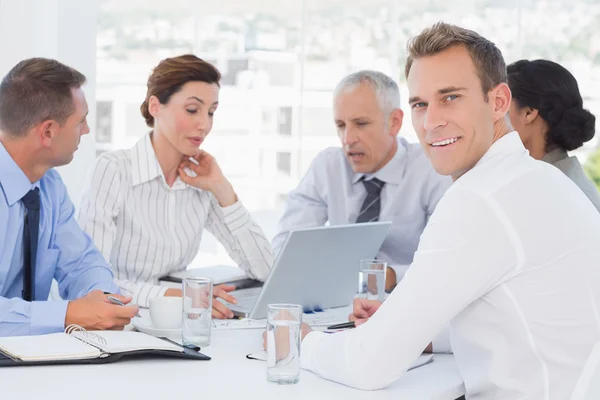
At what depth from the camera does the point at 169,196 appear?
289 centimetres

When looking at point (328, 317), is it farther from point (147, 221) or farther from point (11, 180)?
point (11, 180)

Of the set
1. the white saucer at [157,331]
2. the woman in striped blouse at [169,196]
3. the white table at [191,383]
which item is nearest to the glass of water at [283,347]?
the white table at [191,383]

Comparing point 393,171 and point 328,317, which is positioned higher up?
point 393,171

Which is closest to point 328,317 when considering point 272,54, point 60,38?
point 60,38

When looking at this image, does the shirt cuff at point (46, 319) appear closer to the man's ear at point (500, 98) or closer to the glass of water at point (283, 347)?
the glass of water at point (283, 347)

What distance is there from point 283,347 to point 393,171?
5.49ft

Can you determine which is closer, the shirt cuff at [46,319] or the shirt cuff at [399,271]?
the shirt cuff at [46,319]

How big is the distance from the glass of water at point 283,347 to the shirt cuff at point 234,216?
1.31 m

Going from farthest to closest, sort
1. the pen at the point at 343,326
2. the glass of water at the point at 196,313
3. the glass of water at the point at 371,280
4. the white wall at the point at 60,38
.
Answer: the white wall at the point at 60,38 → the glass of water at the point at 371,280 → the pen at the point at 343,326 → the glass of water at the point at 196,313

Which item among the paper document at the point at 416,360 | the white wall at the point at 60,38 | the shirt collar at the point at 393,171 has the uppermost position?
the white wall at the point at 60,38

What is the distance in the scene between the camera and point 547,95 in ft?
9.25

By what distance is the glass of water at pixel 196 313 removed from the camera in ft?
6.34

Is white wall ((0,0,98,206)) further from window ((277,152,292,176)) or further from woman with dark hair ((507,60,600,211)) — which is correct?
woman with dark hair ((507,60,600,211))

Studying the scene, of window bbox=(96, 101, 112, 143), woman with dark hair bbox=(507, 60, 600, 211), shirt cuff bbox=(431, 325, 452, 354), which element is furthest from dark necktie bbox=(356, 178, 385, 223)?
window bbox=(96, 101, 112, 143)
